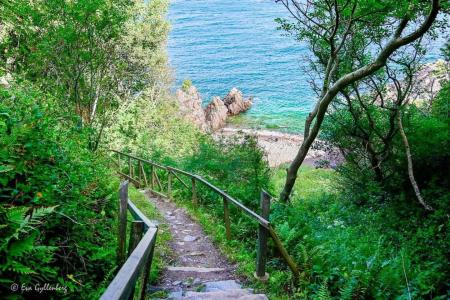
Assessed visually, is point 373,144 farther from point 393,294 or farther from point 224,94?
point 224,94

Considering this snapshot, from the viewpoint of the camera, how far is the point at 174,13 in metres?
95.1

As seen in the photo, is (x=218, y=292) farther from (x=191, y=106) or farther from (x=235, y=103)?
(x=235, y=103)

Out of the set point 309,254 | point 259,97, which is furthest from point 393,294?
point 259,97

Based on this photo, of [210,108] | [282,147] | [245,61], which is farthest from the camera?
[245,61]

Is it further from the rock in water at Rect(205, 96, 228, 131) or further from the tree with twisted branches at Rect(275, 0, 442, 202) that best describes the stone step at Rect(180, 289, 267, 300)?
the rock in water at Rect(205, 96, 228, 131)

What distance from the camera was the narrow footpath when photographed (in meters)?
4.62

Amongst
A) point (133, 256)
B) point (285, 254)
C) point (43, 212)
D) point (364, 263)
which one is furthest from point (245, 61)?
point (133, 256)

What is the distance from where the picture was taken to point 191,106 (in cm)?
4022

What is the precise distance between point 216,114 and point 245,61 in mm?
Answer: 24788

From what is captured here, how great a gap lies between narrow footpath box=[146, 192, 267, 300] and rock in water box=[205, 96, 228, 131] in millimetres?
32986

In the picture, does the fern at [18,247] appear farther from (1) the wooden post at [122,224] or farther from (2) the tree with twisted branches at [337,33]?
(2) the tree with twisted branches at [337,33]

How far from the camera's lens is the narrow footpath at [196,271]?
462 cm

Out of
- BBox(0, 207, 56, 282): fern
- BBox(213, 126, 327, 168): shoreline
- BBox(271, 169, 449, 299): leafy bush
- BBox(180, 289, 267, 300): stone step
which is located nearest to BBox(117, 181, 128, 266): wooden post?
BBox(180, 289, 267, 300): stone step

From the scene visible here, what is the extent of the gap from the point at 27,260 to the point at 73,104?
11.7 m
